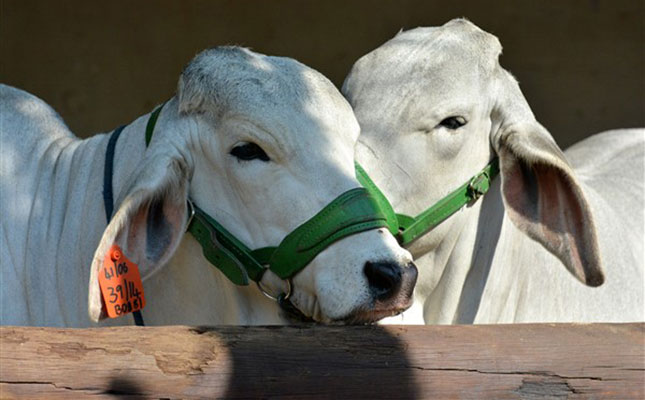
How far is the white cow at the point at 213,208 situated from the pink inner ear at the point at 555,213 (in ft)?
2.09

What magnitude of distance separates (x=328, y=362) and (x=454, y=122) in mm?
1105

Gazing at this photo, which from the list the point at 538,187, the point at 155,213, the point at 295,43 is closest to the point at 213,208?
the point at 155,213

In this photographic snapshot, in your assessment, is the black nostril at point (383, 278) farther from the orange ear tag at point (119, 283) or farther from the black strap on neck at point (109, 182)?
the black strap on neck at point (109, 182)

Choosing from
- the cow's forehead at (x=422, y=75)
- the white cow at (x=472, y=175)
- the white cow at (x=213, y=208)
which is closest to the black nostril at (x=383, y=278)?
the white cow at (x=213, y=208)

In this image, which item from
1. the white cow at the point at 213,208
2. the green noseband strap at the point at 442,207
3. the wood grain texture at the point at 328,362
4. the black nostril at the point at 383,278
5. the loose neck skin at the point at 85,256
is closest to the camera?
the wood grain texture at the point at 328,362

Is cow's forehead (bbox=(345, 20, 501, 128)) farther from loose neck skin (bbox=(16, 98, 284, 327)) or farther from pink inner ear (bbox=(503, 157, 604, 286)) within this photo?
loose neck skin (bbox=(16, 98, 284, 327))

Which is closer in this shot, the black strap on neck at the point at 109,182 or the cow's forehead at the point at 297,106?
the cow's forehead at the point at 297,106

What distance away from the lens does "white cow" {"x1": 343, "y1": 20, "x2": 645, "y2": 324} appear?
3.63m

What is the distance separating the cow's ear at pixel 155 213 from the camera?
3.20 m

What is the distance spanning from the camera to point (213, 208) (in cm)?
328

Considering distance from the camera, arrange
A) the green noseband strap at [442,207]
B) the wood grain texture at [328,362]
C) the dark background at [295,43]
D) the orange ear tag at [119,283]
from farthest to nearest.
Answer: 1. the dark background at [295,43]
2. the green noseband strap at [442,207]
3. the orange ear tag at [119,283]
4. the wood grain texture at [328,362]

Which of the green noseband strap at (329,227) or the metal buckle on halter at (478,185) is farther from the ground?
the green noseband strap at (329,227)

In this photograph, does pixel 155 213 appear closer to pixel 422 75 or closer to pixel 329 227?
pixel 329 227

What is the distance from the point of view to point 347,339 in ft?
9.27
